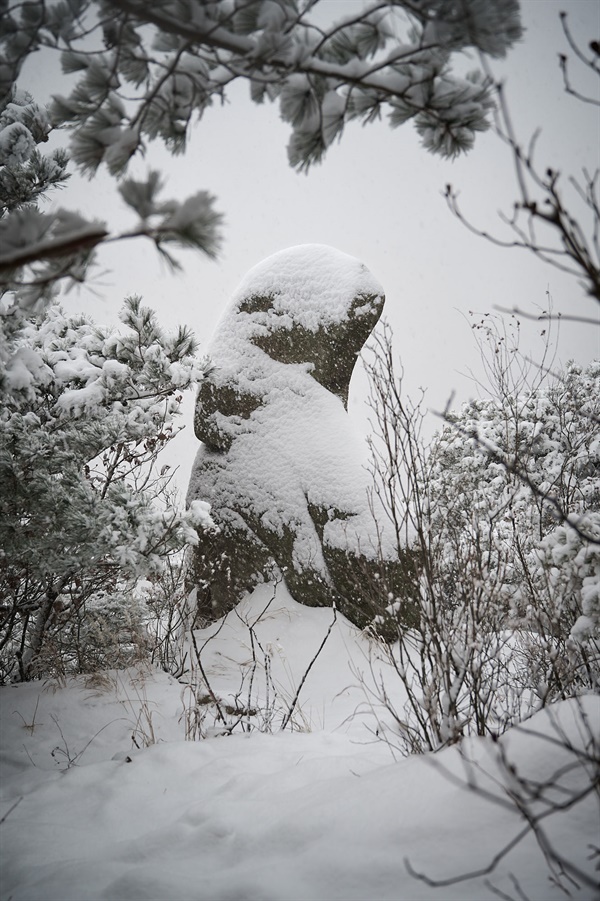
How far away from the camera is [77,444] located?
9.43 ft

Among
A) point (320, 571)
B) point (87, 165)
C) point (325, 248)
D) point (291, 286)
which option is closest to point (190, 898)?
point (87, 165)

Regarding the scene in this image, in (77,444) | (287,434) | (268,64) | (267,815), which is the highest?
(287,434)

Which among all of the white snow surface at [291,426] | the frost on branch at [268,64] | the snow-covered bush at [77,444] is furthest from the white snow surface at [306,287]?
the frost on branch at [268,64]

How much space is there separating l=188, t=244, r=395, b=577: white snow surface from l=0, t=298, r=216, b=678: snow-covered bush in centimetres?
205

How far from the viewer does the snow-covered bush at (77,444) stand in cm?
237

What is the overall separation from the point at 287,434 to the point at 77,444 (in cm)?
318

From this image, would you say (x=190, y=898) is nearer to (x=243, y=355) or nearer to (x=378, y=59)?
(x=378, y=59)

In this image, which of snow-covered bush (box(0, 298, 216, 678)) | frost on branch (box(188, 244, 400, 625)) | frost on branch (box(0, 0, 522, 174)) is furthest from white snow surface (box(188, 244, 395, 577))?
frost on branch (box(0, 0, 522, 174))

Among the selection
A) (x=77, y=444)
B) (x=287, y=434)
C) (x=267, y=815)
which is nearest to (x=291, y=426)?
(x=287, y=434)

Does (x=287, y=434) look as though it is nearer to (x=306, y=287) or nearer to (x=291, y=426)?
(x=291, y=426)

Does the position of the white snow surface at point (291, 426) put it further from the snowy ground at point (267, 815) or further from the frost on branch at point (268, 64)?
the frost on branch at point (268, 64)

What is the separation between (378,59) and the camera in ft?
4.20

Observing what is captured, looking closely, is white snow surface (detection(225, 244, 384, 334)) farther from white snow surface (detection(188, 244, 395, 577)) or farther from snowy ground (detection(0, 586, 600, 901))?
snowy ground (detection(0, 586, 600, 901))

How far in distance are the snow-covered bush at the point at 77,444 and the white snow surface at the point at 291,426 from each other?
80.6 inches
